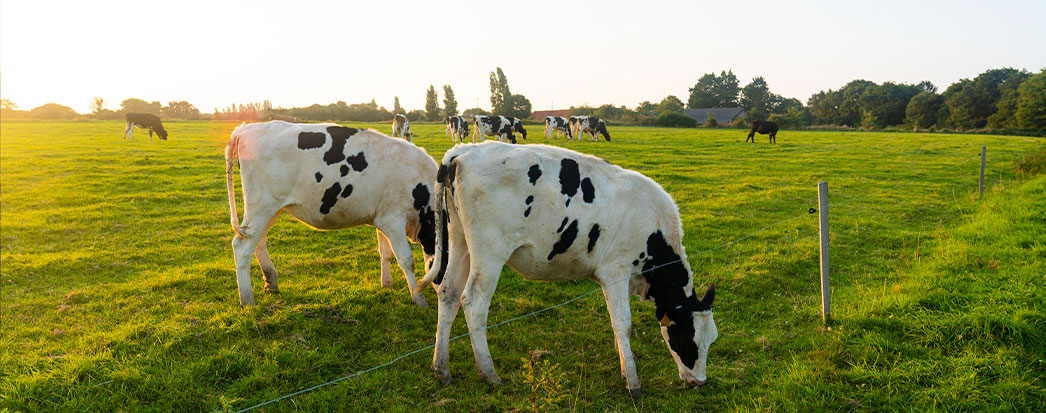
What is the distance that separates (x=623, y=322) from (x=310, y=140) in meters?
4.16

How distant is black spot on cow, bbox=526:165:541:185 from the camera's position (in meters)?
4.22

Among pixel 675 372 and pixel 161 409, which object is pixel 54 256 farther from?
pixel 675 372

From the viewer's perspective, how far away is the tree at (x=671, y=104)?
94.8 metres

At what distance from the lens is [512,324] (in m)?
5.86

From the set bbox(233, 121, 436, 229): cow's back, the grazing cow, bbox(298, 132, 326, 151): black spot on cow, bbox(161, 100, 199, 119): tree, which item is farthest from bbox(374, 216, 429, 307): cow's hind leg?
bbox(161, 100, 199, 119): tree

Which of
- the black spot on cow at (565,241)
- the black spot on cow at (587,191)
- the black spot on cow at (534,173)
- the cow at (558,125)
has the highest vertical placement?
the cow at (558,125)

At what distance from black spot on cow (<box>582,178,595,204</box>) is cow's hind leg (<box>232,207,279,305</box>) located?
373 cm

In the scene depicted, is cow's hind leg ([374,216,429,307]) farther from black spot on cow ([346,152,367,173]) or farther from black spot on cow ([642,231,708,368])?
black spot on cow ([642,231,708,368])

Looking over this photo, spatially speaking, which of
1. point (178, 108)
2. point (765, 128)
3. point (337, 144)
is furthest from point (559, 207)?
point (178, 108)

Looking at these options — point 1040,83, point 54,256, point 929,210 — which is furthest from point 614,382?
point 1040,83

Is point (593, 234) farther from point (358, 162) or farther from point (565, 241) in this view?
point (358, 162)

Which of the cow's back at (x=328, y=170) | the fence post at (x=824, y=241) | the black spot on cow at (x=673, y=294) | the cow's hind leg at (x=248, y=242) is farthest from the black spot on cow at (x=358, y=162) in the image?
the fence post at (x=824, y=241)

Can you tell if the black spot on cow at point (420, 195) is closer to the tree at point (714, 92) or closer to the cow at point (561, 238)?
the cow at point (561, 238)

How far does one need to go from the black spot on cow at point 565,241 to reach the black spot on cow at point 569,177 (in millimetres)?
238
